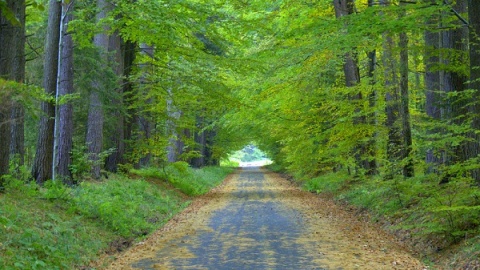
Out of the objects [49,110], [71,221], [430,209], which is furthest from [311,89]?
[71,221]

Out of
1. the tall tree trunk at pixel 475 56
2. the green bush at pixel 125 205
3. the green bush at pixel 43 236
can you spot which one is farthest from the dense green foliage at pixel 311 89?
the green bush at pixel 43 236

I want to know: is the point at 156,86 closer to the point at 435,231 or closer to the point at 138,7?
the point at 138,7

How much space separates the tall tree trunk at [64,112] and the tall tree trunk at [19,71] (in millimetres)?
1037

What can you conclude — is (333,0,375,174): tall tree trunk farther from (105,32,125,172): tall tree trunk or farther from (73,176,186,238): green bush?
(105,32,125,172): tall tree trunk

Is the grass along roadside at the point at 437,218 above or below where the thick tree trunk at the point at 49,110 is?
below

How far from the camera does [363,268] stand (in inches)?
321

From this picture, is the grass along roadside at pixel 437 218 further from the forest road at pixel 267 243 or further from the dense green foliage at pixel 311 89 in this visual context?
the forest road at pixel 267 243

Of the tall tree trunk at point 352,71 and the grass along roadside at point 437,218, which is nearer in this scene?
the grass along roadside at point 437,218

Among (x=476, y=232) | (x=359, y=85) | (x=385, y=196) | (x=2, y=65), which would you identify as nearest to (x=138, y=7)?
(x=2, y=65)

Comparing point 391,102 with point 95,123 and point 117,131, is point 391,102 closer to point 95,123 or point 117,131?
point 95,123

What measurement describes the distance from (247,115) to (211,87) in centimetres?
→ 280

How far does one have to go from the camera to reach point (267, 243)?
10570mm

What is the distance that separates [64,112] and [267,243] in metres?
7.08

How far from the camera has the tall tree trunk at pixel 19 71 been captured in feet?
35.9
